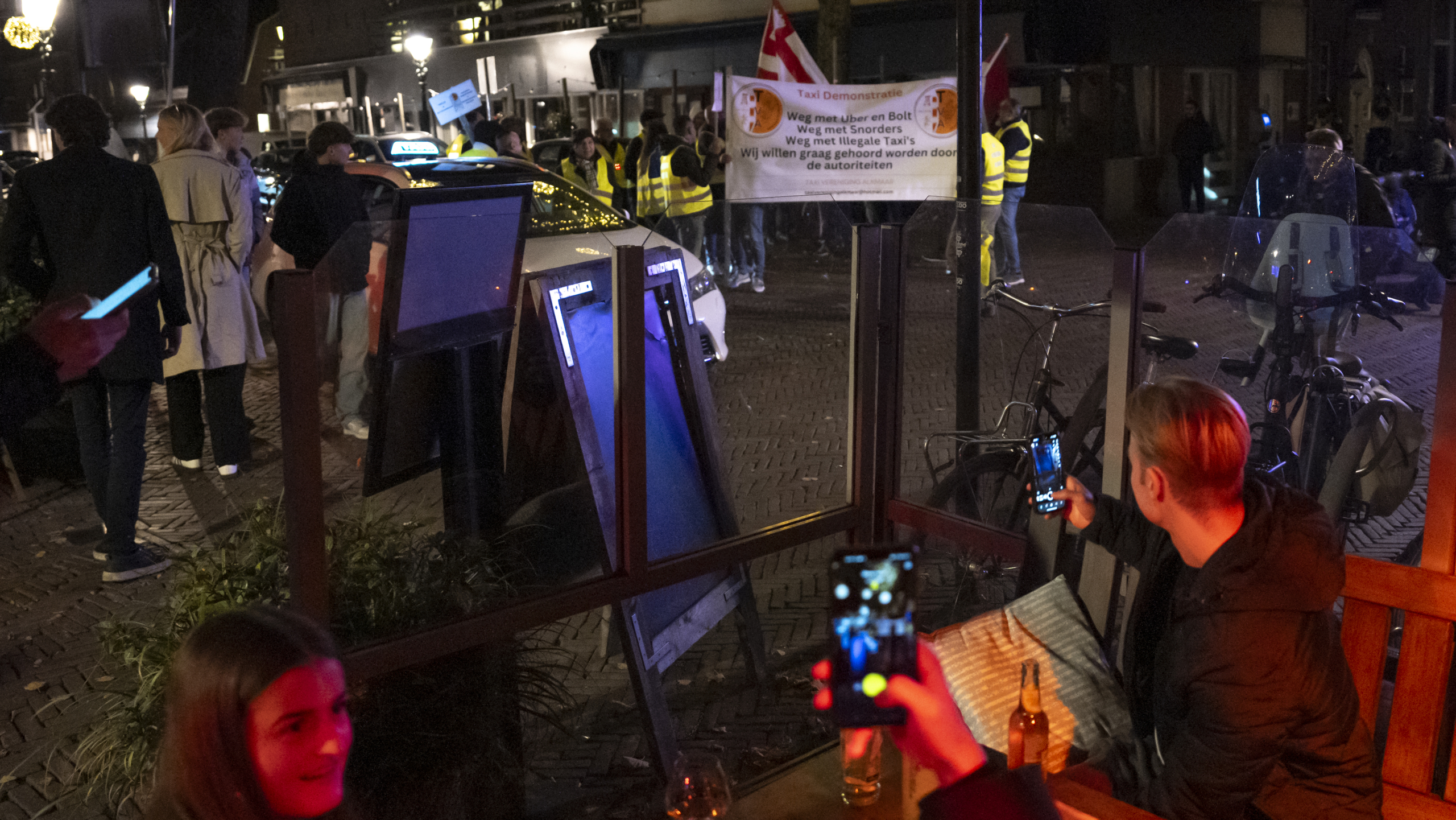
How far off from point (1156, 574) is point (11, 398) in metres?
2.50

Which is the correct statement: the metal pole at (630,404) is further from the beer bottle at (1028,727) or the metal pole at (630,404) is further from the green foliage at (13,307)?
the green foliage at (13,307)

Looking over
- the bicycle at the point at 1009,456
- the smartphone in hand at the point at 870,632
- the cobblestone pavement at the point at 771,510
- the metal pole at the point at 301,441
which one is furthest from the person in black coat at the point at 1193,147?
the smartphone in hand at the point at 870,632

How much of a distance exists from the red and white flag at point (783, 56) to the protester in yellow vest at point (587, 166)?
6932mm

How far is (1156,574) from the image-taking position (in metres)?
2.76

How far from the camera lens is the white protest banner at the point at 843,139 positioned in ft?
21.6

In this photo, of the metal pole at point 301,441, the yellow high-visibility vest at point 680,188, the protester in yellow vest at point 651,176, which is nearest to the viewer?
the metal pole at point 301,441

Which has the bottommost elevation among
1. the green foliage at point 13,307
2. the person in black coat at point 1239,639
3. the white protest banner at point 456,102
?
the person in black coat at point 1239,639

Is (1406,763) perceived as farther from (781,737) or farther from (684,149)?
(684,149)

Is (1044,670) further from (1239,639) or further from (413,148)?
(413,148)

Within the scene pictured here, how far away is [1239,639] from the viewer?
7.64ft

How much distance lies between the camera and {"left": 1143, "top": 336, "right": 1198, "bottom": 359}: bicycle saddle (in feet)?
13.3

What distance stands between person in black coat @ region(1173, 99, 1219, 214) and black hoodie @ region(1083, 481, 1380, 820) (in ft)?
64.5

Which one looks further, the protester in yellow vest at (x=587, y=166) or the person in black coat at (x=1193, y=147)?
the person in black coat at (x=1193, y=147)

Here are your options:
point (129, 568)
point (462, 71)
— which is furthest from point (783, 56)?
point (462, 71)
